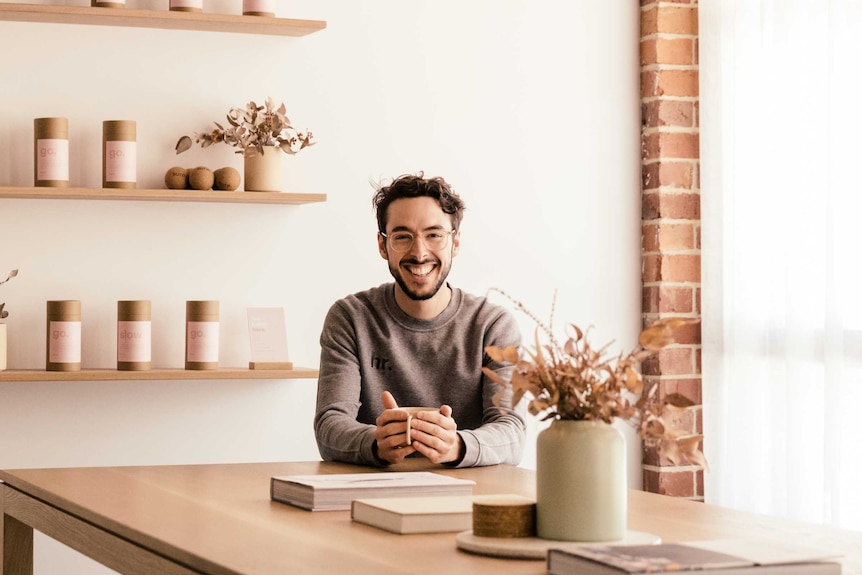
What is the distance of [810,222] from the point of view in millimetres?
3342

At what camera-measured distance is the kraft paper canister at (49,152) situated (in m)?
3.28

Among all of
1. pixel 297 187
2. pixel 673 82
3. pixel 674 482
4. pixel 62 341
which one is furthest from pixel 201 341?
pixel 673 82

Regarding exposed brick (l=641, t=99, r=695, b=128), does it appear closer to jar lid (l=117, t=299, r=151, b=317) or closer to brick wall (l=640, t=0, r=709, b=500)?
brick wall (l=640, t=0, r=709, b=500)

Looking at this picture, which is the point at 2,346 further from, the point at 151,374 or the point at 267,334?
the point at 267,334

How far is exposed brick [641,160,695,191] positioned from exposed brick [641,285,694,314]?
0.33m

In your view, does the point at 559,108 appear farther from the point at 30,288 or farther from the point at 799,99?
the point at 30,288

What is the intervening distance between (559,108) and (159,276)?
54.3 inches

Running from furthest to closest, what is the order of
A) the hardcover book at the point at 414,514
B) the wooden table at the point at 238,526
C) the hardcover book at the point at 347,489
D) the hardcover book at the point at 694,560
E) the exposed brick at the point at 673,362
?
the exposed brick at the point at 673,362
the hardcover book at the point at 347,489
the hardcover book at the point at 414,514
the wooden table at the point at 238,526
the hardcover book at the point at 694,560

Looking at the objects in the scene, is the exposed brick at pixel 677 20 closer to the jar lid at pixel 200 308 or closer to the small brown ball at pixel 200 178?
the small brown ball at pixel 200 178

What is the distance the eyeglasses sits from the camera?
109 inches

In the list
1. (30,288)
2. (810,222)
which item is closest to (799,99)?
(810,222)

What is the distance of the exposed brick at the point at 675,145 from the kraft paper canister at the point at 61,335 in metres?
1.87

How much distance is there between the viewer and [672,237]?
3914 millimetres

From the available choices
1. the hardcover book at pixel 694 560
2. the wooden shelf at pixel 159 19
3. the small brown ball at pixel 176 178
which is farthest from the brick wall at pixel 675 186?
the hardcover book at pixel 694 560
